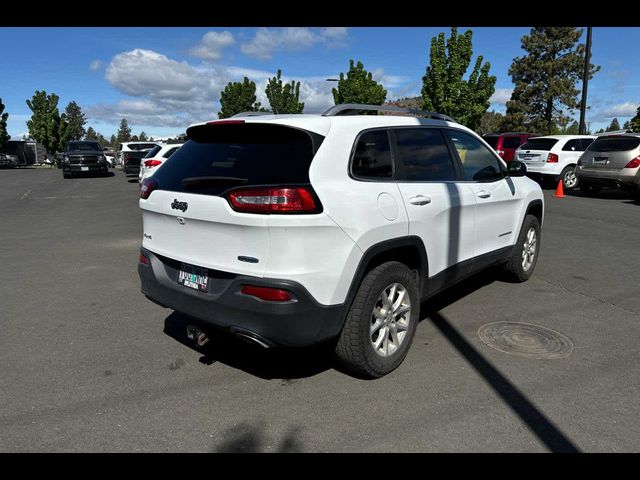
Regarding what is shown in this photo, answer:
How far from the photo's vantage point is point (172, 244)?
3.37 metres

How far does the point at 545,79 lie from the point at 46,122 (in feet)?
179

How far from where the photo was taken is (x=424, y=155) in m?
4.00

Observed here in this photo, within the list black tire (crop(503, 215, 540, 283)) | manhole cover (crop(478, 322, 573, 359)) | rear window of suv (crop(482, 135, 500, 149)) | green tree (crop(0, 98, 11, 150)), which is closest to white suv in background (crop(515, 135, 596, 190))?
rear window of suv (crop(482, 135, 500, 149))

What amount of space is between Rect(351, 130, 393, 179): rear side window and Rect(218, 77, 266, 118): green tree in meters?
45.6

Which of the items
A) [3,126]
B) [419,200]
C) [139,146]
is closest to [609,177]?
[419,200]

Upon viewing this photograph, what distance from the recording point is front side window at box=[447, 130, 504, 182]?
454 cm

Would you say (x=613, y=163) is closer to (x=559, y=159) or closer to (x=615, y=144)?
(x=615, y=144)

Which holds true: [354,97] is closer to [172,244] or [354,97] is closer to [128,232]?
[128,232]

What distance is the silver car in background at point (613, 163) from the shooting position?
12883 millimetres

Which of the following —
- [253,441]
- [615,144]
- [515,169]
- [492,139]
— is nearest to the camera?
[253,441]
